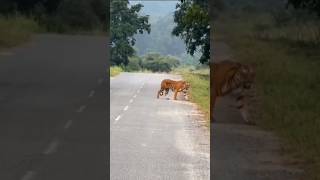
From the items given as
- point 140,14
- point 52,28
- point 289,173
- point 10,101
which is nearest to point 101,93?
point 10,101

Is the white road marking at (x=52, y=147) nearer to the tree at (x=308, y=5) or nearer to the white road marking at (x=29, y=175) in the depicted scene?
the white road marking at (x=29, y=175)

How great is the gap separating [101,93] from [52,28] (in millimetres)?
5517

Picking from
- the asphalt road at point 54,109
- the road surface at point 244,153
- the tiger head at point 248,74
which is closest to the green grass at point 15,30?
the asphalt road at point 54,109

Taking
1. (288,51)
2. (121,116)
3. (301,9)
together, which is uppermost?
(301,9)

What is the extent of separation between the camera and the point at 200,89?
25.3 meters

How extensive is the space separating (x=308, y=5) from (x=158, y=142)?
6.35m

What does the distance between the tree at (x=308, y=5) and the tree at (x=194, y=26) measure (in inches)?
187

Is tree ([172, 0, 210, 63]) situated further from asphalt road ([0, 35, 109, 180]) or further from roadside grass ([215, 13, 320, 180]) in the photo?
asphalt road ([0, 35, 109, 180])

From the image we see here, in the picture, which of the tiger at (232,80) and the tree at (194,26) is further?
the tree at (194,26)

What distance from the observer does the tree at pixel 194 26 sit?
20.4 m

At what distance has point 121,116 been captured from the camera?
1627cm

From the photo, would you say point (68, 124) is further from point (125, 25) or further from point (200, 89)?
point (125, 25)

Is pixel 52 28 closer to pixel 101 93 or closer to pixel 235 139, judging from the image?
pixel 101 93

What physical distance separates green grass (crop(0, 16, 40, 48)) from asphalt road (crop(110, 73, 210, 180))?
14.3 ft
